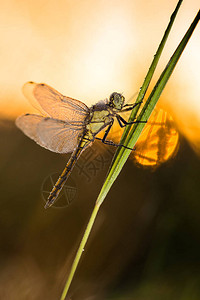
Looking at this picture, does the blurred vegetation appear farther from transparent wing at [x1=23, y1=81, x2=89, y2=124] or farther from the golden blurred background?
transparent wing at [x1=23, y1=81, x2=89, y2=124]

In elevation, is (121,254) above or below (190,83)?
below

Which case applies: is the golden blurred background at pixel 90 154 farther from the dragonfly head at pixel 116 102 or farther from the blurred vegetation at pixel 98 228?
the dragonfly head at pixel 116 102

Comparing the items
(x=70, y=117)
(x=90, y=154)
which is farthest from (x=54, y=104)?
(x=90, y=154)

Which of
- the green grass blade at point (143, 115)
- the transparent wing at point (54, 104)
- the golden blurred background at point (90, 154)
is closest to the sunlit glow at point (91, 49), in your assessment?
the golden blurred background at point (90, 154)

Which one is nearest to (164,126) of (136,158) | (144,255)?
(136,158)

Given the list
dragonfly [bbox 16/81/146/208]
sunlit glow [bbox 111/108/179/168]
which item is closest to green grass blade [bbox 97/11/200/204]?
dragonfly [bbox 16/81/146/208]

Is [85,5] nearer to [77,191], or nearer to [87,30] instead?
[87,30]

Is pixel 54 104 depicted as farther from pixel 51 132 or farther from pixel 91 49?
pixel 91 49
